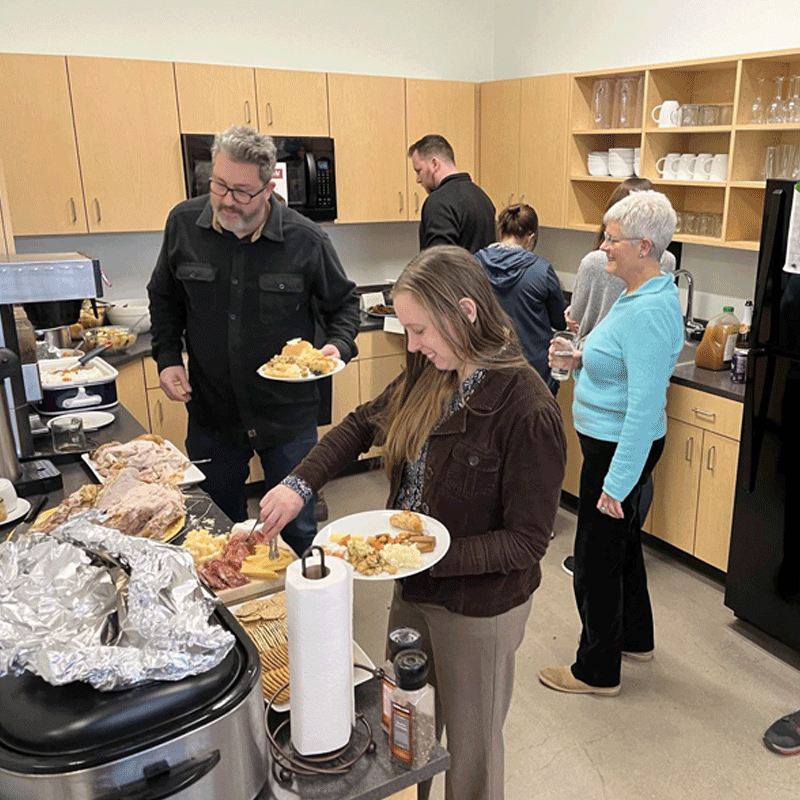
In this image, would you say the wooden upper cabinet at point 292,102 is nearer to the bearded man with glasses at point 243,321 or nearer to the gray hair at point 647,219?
the bearded man with glasses at point 243,321

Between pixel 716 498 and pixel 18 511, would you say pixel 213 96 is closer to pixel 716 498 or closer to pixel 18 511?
pixel 18 511

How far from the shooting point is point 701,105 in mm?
3729

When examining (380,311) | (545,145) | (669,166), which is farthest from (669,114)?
(380,311)

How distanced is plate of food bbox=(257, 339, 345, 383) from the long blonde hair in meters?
0.86

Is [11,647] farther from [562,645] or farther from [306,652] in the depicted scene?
[562,645]

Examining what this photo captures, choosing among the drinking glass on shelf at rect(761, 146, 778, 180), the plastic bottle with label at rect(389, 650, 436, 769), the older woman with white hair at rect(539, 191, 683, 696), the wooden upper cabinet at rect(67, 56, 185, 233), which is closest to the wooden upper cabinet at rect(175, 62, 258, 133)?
the wooden upper cabinet at rect(67, 56, 185, 233)

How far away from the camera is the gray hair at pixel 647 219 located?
7.55 ft

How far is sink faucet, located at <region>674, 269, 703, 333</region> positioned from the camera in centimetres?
398

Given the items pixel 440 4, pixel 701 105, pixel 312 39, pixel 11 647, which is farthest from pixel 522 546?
pixel 440 4

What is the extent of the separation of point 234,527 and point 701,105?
10.3 feet

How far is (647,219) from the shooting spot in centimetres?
230

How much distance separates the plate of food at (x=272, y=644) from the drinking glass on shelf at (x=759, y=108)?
9.95 feet

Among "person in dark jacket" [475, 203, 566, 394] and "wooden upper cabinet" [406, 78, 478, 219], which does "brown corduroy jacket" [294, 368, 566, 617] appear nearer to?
"person in dark jacket" [475, 203, 566, 394]

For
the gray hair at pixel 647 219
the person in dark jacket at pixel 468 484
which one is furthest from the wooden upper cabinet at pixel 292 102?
the person in dark jacket at pixel 468 484
